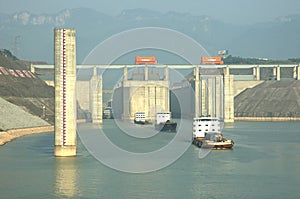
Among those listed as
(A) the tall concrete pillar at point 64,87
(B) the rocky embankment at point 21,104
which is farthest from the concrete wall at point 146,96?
(A) the tall concrete pillar at point 64,87

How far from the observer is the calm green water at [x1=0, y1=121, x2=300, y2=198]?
40.3m

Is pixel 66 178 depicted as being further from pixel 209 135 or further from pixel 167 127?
pixel 167 127

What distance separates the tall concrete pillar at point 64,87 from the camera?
173 ft

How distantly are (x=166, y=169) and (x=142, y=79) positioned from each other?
464 ft

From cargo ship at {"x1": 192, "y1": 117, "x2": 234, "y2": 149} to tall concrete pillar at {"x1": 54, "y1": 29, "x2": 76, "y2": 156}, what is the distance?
2053 cm

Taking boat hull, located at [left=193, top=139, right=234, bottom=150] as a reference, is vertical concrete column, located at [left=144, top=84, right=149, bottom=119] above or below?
above

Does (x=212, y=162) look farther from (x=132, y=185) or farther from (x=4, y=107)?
(x=4, y=107)

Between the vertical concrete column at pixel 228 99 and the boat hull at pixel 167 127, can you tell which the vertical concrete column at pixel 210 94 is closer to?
the vertical concrete column at pixel 228 99

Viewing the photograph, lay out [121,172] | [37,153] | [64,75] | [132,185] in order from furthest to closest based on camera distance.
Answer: [37,153]
[64,75]
[121,172]
[132,185]

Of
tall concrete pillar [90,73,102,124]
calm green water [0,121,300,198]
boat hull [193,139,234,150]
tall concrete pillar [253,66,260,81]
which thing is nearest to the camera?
calm green water [0,121,300,198]

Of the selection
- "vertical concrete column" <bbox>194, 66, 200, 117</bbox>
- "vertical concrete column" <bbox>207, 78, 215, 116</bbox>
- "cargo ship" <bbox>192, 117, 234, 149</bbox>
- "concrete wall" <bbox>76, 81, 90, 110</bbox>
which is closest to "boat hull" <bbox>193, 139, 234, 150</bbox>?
"cargo ship" <bbox>192, 117, 234, 149</bbox>

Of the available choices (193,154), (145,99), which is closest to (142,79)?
(145,99)

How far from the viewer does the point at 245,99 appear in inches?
7052

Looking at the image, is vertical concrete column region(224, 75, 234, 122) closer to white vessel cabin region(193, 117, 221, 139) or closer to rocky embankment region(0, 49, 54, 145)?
rocky embankment region(0, 49, 54, 145)
